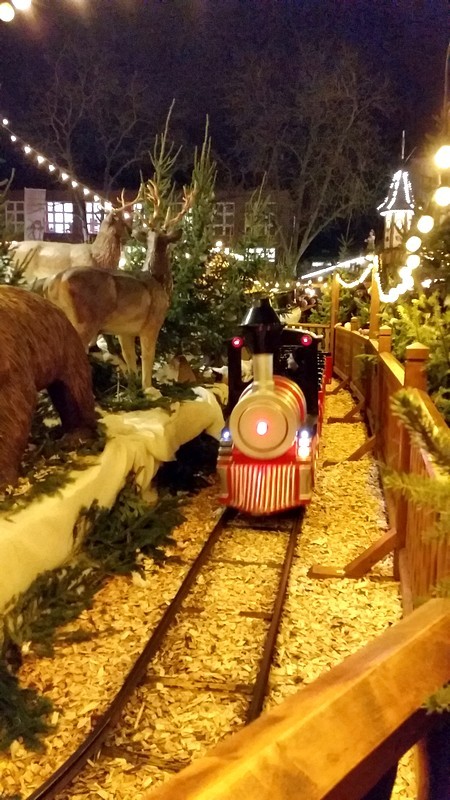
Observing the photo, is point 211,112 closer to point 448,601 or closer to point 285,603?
point 285,603

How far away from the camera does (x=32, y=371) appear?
15.9ft

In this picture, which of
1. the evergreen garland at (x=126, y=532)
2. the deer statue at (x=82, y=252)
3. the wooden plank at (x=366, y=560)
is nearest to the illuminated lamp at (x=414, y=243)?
the wooden plank at (x=366, y=560)

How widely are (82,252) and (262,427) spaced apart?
3.75 metres

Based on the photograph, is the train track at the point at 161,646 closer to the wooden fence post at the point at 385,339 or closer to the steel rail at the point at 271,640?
the steel rail at the point at 271,640

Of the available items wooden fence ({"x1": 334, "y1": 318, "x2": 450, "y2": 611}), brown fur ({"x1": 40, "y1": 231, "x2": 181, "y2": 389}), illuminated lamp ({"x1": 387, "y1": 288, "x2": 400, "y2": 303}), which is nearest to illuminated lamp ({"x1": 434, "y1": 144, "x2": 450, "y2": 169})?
wooden fence ({"x1": 334, "y1": 318, "x2": 450, "y2": 611})

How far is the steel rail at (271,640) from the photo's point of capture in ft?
12.1

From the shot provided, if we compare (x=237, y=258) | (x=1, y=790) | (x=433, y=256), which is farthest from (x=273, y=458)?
(x=237, y=258)

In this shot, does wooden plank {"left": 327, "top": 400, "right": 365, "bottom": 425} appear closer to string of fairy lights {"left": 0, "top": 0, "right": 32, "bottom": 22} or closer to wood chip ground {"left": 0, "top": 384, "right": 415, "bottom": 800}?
wood chip ground {"left": 0, "top": 384, "right": 415, "bottom": 800}

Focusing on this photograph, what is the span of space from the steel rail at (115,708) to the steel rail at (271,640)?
0.69 m

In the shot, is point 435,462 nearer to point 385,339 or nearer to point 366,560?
point 366,560

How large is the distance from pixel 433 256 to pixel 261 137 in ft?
78.6

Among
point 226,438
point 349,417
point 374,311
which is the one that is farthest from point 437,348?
point 374,311

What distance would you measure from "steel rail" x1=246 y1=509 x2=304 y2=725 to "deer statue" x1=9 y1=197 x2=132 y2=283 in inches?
165

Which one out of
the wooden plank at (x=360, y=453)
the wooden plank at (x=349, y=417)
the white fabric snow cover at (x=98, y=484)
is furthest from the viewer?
the wooden plank at (x=349, y=417)
